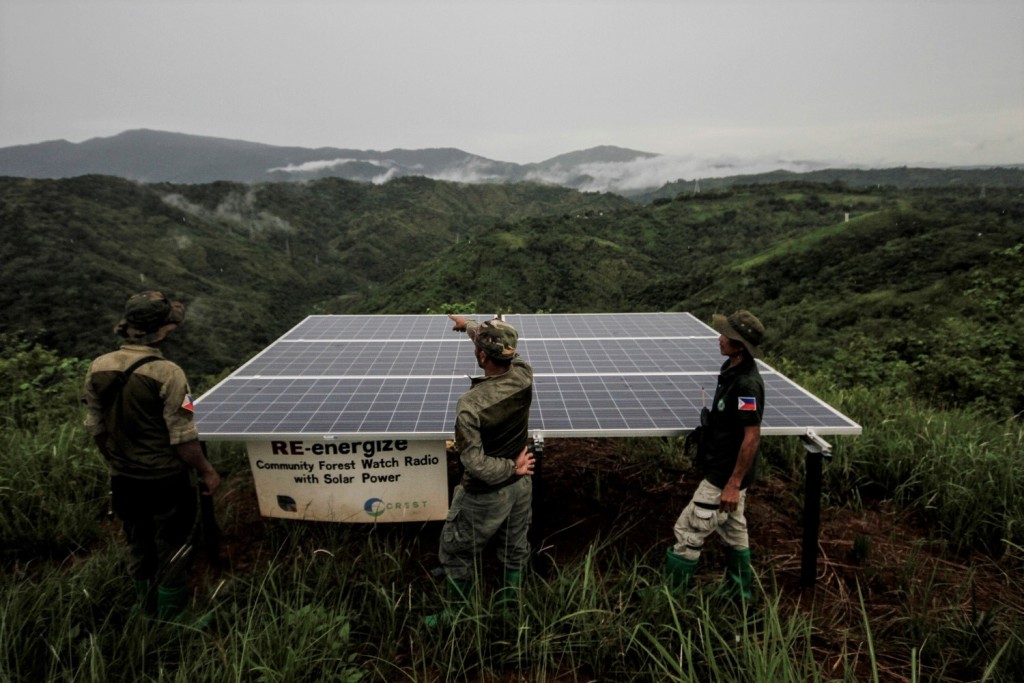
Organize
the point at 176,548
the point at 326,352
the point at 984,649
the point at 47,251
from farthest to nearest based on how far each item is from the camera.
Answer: the point at 47,251
the point at 326,352
the point at 176,548
the point at 984,649

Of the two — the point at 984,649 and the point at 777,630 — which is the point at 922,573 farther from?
the point at 777,630

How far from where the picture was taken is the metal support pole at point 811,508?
4074mm

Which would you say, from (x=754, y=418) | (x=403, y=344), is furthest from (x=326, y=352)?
(x=754, y=418)

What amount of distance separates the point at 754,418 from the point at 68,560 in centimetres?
542

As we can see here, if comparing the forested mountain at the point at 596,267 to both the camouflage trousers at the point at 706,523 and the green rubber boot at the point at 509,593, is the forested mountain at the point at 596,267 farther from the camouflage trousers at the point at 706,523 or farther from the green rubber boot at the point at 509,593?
the green rubber boot at the point at 509,593

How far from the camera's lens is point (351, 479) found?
174 inches

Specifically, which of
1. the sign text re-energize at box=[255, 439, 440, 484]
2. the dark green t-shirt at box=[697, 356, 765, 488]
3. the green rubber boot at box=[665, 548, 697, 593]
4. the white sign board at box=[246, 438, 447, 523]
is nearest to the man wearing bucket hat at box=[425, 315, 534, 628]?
the white sign board at box=[246, 438, 447, 523]

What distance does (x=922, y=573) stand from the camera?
4.29m

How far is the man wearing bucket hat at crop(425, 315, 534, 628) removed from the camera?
3.33 meters

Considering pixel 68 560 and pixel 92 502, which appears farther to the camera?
pixel 92 502

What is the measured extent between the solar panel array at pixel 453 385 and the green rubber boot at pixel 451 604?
106cm

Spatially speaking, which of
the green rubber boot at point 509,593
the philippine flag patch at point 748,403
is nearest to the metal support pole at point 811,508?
the philippine flag patch at point 748,403

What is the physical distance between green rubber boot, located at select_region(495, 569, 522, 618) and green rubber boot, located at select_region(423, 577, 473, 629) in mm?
225

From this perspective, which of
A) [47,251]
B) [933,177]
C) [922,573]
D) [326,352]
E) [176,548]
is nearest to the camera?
[176,548]
